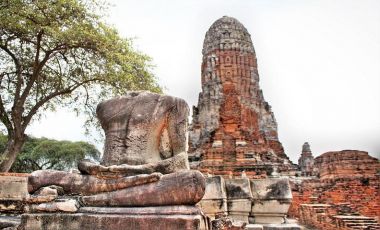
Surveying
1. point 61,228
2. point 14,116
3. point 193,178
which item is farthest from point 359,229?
point 14,116

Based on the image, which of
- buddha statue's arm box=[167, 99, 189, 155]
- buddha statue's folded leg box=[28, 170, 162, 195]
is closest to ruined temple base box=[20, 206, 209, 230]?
buddha statue's folded leg box=[28, 170, 162, 195]

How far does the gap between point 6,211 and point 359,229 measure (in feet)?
19.8

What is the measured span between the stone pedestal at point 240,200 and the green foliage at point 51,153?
26.9 meters

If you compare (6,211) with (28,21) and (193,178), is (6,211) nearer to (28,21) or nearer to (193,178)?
(193,178)

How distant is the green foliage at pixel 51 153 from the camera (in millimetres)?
28906

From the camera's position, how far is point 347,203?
9.84 metres

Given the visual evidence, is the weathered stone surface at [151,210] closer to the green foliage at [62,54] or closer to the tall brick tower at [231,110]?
the green foliage at [62,54]

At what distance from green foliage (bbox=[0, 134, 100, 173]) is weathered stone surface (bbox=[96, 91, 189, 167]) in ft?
89.6

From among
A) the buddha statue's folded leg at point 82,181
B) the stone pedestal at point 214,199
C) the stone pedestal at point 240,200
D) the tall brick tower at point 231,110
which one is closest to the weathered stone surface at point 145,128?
the buddha statue's folded leg at point 82,181

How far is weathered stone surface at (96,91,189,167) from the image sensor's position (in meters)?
3.55

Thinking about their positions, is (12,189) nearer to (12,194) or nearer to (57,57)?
(12,194)

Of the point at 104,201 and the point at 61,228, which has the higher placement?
the point at 104,201

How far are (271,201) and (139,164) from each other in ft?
6.62

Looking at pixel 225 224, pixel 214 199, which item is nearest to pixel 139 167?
pixel 225 224
